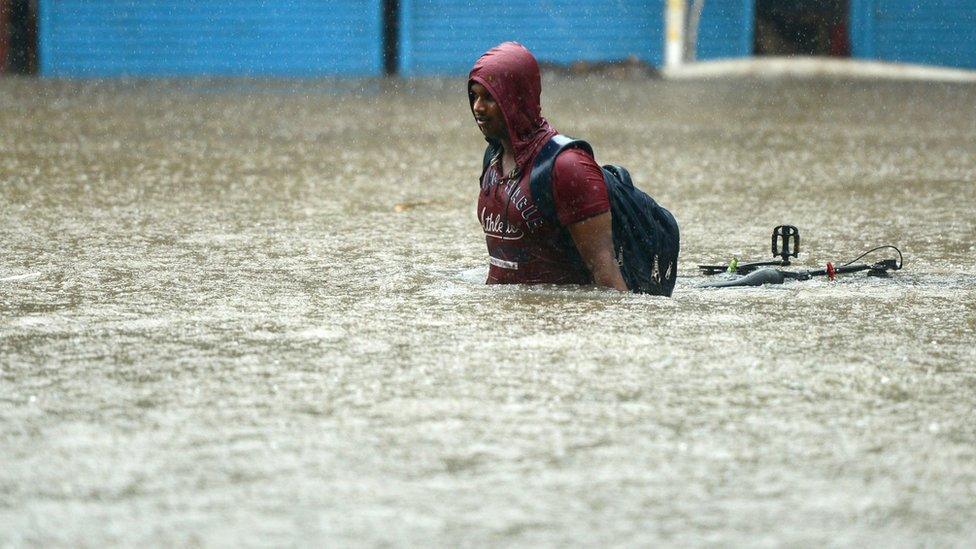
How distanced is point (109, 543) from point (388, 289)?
2857 millimetres

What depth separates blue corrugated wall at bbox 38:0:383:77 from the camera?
2323cm

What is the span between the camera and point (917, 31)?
966 inches

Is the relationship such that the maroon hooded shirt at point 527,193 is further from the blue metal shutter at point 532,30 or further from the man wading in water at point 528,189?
the blue metal shutter at point 532,30

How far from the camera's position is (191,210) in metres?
8.07

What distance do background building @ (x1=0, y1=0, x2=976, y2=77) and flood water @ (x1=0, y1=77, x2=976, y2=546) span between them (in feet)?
49.8

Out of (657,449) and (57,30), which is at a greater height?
(57,30)

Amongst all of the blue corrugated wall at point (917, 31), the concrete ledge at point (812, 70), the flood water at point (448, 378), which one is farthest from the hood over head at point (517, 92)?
the blue corrugated wall at point (917, 31)

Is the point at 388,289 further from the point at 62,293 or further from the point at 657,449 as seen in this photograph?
the point at 657,449

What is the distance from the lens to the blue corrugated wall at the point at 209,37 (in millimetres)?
23234

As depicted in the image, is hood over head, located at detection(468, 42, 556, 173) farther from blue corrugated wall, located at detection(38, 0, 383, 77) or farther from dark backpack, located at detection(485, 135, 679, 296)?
blue corrugated wall, located at detection(38, 0, 383, 77)

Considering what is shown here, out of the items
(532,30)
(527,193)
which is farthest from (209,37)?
(527,193)

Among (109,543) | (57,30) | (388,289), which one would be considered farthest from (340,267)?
(57,30)

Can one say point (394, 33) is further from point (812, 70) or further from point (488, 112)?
point (488, 112)

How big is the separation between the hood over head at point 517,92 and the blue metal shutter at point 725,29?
20257 mm
